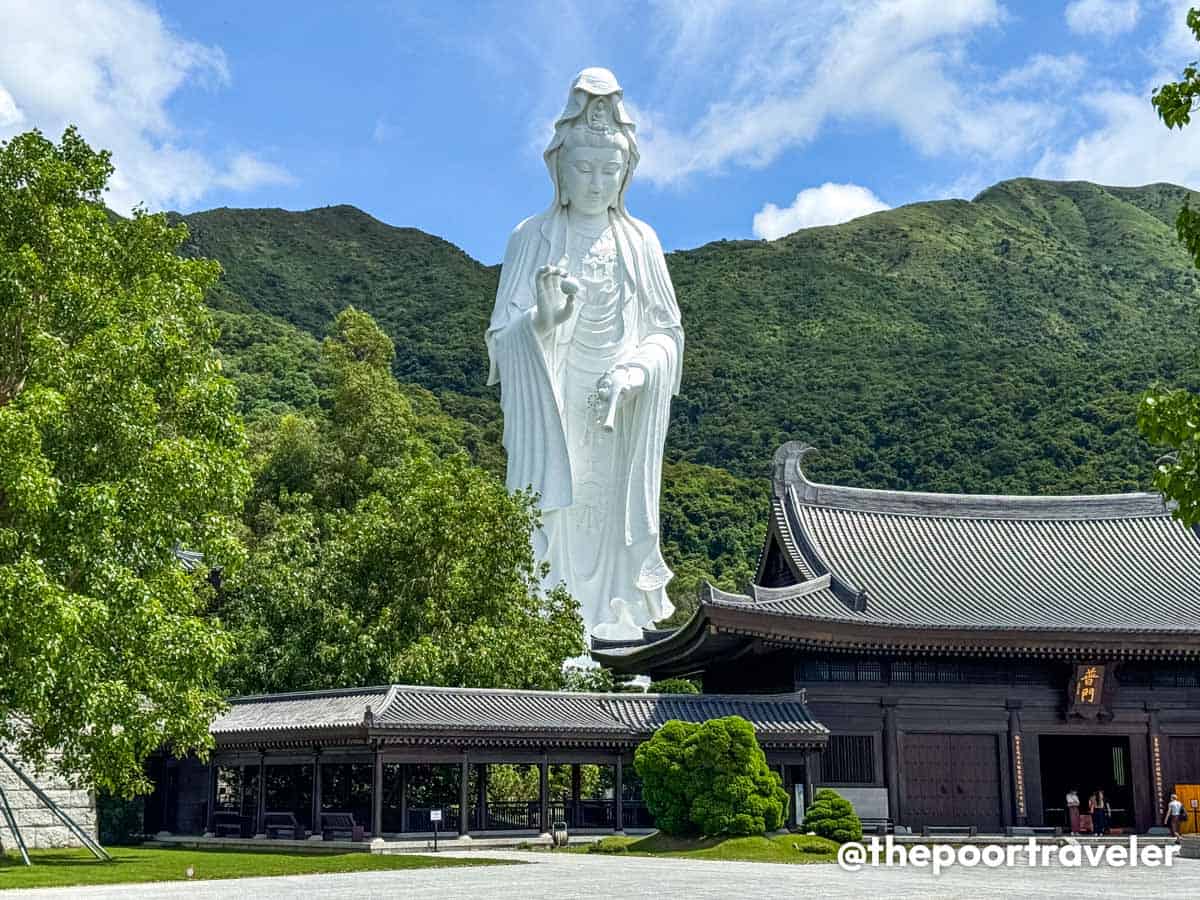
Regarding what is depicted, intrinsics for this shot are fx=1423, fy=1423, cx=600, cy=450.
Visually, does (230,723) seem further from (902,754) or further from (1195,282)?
(1195,282)

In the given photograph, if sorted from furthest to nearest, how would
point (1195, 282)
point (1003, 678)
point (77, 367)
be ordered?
point (1195, 282) < point (1003, 678) < point (77, 367)

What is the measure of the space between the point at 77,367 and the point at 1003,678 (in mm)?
13706

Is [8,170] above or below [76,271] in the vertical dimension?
above

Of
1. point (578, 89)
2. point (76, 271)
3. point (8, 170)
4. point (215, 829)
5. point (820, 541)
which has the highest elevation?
point (578, 89)

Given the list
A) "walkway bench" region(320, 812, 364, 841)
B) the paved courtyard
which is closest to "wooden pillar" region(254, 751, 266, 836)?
"walkway bench" region(320, 812, 364, 841)

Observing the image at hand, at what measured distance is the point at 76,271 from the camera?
49.3 ft

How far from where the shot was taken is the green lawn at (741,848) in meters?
15.8

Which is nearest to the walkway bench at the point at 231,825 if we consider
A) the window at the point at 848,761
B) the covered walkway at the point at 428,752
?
the covered walkway at the point at 428,752

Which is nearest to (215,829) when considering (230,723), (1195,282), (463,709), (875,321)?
(230,723)

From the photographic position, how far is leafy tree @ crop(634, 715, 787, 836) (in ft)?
54.1

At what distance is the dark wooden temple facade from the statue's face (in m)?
8.34

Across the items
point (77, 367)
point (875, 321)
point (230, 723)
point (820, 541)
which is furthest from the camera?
point (875, 321)

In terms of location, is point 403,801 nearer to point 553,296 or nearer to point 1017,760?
point 1017,760

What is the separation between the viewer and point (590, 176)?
2867cm
